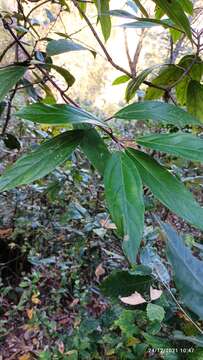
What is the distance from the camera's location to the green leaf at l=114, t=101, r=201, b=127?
363 mm

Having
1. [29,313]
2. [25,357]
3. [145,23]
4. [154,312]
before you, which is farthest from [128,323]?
[29,313]

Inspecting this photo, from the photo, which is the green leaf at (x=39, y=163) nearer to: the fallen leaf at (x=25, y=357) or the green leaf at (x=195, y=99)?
the green leaf at (x=195, y=99)

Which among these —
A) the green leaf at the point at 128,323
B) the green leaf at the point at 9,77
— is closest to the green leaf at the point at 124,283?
the green leaf at the point at 128,323

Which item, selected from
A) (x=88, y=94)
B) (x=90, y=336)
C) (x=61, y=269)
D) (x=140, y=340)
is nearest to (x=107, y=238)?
(x=61, y=269)

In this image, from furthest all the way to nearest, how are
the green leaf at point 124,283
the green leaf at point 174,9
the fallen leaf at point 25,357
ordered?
the fallen leaf at point 25,357 → the green leaf at point 124,283 → the green leaf at point 174,9

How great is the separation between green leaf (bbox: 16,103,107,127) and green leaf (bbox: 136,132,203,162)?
5cm

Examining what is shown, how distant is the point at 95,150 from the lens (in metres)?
0.37

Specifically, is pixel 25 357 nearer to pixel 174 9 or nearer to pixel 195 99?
pixel 195 99

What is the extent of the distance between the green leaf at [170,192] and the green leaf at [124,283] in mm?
250

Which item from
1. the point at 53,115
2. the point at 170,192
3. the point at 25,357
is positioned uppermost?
the point at 53,115

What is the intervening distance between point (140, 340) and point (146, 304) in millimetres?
330

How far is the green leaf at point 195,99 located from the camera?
1.87ft

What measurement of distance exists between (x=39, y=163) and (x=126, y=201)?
0.32 feet

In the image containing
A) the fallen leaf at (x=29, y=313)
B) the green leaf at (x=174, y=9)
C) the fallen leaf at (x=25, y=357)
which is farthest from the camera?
the fallen leaf at (x=29, y=313)
